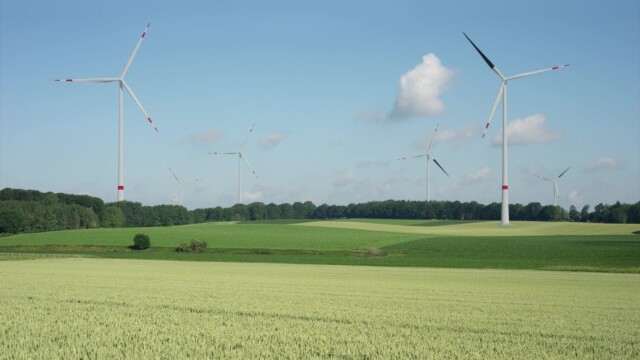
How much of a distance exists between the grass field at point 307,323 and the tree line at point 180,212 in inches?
3913

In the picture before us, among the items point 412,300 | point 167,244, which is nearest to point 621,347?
point 412,300

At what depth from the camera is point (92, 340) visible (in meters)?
12.6

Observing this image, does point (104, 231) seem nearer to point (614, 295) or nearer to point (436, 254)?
point (436, 254)

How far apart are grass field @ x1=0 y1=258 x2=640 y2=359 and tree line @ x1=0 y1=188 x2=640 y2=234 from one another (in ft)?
326

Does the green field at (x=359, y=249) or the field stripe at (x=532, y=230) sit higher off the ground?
the field stripe at (x=532, y=230)

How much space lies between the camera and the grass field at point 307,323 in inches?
470

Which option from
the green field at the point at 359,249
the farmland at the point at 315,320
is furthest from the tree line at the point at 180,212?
the farmland at the point at 315,320

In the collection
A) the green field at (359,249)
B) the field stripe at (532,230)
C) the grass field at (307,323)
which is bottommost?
the green field at (359,249)

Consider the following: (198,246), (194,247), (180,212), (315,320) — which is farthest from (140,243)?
(180,212)

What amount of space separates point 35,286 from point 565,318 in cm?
2021

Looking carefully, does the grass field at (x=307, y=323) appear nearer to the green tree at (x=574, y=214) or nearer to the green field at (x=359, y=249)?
the green field at (x=359, y=249)

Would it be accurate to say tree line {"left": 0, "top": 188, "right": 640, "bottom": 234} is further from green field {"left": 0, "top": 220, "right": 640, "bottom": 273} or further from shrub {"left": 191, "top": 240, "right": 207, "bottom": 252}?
shrub {"left": 191, "top": 240, "right": 207, "bottom": 252}

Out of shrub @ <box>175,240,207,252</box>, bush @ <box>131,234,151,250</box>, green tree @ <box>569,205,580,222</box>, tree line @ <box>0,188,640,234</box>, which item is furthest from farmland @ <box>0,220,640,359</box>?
green tree @ <box>569,205,580,222</box>

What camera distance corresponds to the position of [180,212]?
163000mm
